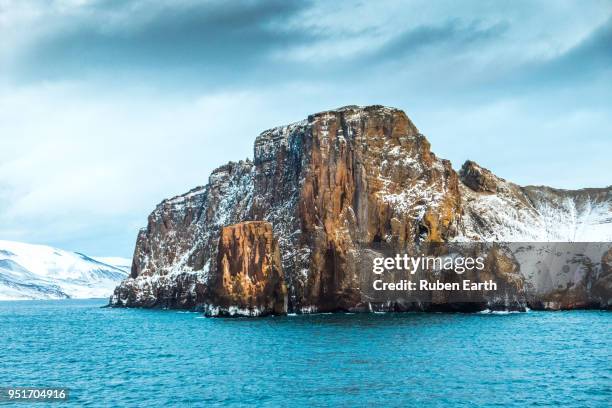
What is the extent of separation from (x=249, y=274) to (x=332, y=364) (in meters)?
67.6

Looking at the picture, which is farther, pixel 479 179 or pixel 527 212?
pixel 479 179

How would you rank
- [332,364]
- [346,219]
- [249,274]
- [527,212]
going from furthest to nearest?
[527,212] < [346,219] < [249,274] < [332,364]

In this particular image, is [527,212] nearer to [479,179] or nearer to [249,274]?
[479,179]

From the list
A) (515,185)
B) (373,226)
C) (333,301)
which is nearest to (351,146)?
(373,226)

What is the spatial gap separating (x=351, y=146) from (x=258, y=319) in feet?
152

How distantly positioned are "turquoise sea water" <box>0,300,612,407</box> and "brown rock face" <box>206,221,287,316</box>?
1998 centimetres

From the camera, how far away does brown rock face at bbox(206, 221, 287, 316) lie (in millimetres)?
133500

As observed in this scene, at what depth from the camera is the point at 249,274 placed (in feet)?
436

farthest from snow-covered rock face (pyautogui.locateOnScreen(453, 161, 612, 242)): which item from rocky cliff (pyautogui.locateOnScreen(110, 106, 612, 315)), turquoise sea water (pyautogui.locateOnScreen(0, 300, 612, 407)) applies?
turquoise sea water (pyautogui.locateOnScreen(0, 300, 612, 407))

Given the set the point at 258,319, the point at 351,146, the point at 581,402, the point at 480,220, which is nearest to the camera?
the point at 581,402

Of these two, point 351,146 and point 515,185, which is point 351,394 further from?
point 515,185

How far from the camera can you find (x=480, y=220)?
538ft

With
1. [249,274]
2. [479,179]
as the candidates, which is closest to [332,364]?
[249,274]

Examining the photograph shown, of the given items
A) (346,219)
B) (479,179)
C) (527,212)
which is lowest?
(346,219)
